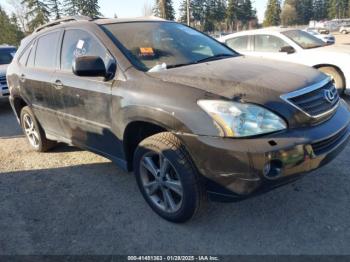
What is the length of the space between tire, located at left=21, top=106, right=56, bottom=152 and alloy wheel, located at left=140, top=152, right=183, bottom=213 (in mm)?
2417

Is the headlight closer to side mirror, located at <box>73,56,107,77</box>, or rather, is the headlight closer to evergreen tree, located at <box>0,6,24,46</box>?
side mirror, located at <box>73,56,107,77</box>

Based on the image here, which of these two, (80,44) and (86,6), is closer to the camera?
(80,44)

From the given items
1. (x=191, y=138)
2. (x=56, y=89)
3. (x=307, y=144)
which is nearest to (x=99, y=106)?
(x=56, y=89)

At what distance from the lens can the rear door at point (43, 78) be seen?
434 cm

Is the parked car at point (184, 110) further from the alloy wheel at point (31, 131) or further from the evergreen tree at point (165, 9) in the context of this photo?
the evergreen tree at point (165, 9)

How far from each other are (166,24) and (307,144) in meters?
2.33

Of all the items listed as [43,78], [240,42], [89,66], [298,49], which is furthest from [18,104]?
[298,49]

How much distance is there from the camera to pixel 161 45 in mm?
3682

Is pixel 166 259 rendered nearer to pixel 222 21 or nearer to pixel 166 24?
pixel 166 24

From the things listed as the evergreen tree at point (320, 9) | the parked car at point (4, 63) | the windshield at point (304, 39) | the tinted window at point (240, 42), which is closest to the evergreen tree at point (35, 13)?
the parked car at point (4, 63)

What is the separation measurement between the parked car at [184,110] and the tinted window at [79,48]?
0.04ft

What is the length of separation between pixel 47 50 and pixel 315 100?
3262 millimetres

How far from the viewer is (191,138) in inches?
108

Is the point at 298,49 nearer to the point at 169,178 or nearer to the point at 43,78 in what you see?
the point at 43,78
